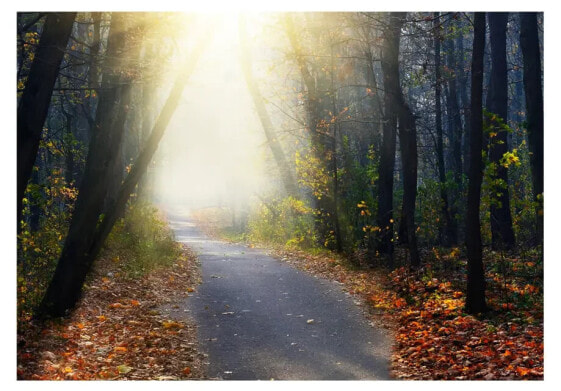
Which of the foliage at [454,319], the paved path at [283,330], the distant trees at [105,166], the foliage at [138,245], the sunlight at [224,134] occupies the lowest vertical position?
the paved path at [283,330]

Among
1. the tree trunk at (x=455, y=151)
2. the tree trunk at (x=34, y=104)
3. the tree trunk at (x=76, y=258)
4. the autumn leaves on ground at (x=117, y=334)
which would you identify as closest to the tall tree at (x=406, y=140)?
the tree trunk at (x=455, y=151)

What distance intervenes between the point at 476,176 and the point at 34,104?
6.77 metres

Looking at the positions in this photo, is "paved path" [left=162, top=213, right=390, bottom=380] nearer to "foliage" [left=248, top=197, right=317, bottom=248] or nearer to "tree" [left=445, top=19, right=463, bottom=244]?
"foliage" [left=248, top=197, right=317, bottom=248]

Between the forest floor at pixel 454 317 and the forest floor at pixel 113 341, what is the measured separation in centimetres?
311

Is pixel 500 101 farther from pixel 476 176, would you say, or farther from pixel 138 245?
pixel 138 245

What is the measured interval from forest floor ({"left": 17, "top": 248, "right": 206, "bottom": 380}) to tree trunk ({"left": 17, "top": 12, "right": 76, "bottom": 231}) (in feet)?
6.45

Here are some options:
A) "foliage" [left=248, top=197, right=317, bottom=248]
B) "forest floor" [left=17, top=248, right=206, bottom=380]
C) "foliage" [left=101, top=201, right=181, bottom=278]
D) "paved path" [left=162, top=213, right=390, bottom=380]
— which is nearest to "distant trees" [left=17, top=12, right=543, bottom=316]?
"foliage" [left=248, top=197, right=317, bottom=248]

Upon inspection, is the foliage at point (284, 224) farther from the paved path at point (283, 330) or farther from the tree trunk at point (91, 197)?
the tree trunk at point (91, 197)

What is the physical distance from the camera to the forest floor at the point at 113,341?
21.9 ft

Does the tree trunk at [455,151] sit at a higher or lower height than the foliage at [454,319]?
higher

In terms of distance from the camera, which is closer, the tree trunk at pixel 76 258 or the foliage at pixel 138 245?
the tree trunk at pixel 76 258

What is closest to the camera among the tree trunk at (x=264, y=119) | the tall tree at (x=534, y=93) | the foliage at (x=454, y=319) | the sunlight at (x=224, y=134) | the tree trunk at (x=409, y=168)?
the foliage at (x=454, y=319)

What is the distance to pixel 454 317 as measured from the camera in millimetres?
8836

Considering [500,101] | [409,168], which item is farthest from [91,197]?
[500,101]
